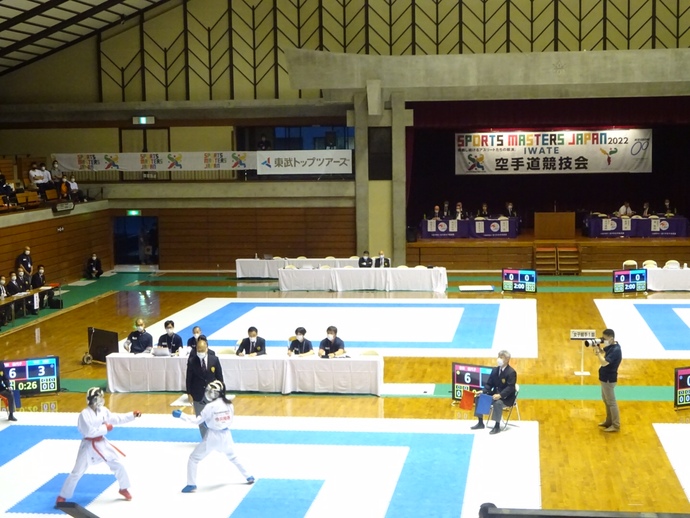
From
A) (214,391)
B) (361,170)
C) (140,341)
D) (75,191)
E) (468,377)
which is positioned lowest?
(468,377)

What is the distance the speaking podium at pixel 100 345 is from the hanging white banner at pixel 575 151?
19.5 metres

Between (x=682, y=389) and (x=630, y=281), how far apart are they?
12137 millimetres

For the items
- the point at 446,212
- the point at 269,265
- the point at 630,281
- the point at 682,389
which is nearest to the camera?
the point at 682,389

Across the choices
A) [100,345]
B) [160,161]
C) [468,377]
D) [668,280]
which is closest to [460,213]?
[668,280]

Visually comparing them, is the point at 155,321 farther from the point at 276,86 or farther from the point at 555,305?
the point at 276,86

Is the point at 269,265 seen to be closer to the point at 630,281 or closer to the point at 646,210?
the point at 630,281

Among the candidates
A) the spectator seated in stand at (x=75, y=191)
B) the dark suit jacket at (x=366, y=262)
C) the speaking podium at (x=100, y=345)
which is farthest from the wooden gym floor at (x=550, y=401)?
the spectator seated in stand at (x=75, y=191)

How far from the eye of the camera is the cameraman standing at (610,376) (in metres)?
14.8

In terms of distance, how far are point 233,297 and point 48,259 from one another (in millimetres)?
6906

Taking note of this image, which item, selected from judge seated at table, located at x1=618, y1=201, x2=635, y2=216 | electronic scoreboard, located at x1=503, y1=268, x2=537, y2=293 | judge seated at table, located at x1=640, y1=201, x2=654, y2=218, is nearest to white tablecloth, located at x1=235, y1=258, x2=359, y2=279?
electronic scoreboard, located at x1=503, y1=268, x2=537, y2=293

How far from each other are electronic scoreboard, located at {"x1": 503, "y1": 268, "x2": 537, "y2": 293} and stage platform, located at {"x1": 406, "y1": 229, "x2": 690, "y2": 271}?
4.92 meters

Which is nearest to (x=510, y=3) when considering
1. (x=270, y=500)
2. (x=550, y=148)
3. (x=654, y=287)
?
(x=550, y=148)

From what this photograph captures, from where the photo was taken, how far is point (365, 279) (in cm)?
2984

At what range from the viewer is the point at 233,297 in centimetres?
2914
